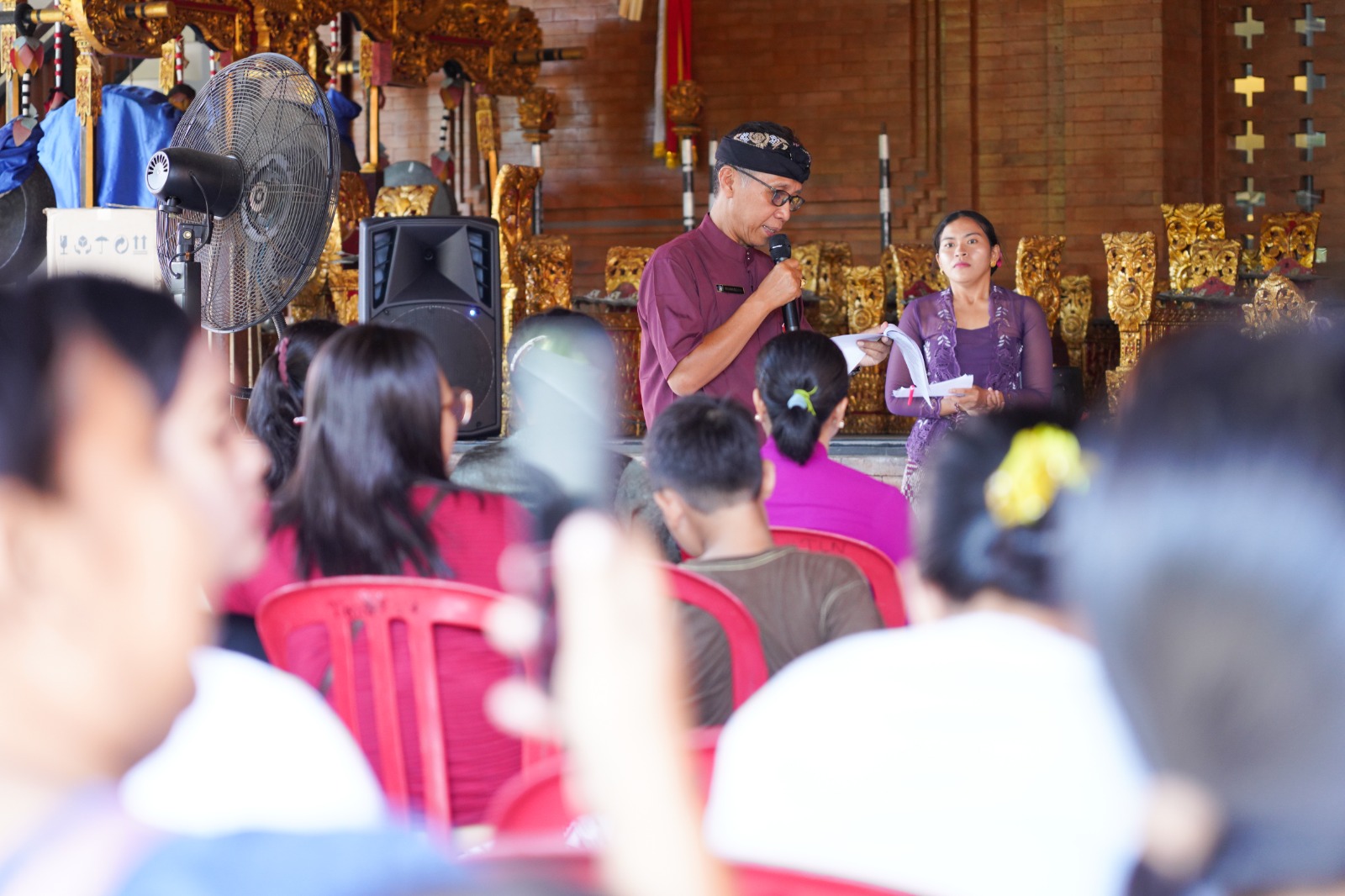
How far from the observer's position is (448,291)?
4.72 m

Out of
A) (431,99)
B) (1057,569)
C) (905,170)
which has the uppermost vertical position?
(431,99)

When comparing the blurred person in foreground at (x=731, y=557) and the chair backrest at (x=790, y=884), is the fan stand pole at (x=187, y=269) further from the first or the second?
the chair backrest at (x=790, y=884)

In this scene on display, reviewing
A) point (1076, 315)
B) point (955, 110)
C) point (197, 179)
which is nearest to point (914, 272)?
point (1076, 315)

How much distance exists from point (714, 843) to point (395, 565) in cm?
104

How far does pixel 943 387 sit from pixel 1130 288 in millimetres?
2628

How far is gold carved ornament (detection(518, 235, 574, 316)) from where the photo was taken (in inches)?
256

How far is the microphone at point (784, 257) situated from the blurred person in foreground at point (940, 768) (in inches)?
91.0

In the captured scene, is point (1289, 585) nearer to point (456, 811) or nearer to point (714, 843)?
point (714, 843)

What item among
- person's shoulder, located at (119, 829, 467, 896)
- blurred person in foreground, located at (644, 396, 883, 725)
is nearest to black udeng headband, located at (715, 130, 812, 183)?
blurred person in foreground, located at (644, 396, 883, 725)

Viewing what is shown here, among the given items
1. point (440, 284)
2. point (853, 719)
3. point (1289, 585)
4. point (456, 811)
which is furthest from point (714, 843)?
point (440, 284)

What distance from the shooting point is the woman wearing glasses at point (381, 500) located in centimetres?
204

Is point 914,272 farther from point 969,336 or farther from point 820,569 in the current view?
point 820,569

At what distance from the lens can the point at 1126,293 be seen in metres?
6.02

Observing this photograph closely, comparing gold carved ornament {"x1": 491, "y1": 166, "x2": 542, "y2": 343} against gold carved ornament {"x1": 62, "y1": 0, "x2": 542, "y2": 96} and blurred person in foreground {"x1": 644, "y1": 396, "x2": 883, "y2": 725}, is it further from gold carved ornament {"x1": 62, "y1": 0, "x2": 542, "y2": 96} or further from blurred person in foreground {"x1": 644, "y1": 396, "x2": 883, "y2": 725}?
blurred person in foreground {"x1": 644, "y1": 396, "x2": 883, "y2": 725}
